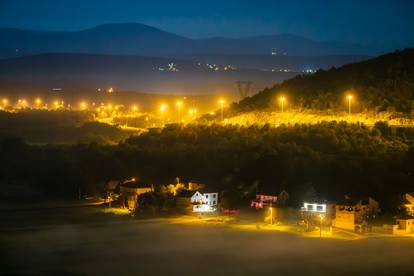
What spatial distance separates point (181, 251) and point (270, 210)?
4.80 metres

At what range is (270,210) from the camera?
75.8 ft

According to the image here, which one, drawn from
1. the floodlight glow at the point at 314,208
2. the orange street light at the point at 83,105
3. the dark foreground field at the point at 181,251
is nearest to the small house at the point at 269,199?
the floodlight glow at the point at 314,208

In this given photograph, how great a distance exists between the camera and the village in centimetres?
2158

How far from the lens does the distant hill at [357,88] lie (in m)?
35.4

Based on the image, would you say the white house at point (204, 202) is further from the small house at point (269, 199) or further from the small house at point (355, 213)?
the small house at point (355, 213)

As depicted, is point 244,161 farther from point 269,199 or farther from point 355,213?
point 355,213

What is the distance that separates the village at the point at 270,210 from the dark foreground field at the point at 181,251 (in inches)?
41.2

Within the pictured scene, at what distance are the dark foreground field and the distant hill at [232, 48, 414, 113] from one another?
612 inches

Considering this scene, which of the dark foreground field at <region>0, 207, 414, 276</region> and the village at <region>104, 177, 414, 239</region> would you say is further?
the village at <region>104, 177, 414, 239</region>

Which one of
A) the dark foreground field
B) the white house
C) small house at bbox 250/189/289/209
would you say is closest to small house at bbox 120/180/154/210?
the white house

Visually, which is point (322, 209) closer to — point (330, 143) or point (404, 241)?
point (404, 241)

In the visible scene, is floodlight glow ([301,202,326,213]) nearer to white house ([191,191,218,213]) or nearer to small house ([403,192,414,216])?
small house ([403,192,414,216])

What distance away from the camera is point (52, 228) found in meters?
22.0

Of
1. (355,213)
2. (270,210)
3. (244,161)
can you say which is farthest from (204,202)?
(355,213)
